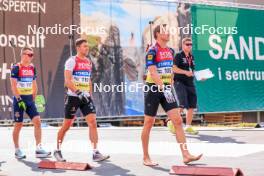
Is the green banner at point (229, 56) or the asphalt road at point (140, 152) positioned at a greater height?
the green banner at point (229, 56)

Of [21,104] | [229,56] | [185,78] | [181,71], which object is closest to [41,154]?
[21,104]

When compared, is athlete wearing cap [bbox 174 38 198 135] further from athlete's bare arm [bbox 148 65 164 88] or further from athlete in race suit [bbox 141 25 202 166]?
athlete's bare arm [bbox 148 65 164 88]

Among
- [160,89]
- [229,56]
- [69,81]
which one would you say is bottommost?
[160,89]

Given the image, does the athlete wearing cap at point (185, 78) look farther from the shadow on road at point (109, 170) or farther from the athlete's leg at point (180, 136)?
the shadow on road at point (109, 170)

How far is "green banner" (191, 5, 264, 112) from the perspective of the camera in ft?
61.3

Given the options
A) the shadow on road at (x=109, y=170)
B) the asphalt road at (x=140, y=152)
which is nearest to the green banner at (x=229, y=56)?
the asphalt road at (x=140, y=152)

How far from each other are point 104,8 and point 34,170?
11274mm

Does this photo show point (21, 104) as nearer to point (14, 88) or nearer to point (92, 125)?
point (14, 88)

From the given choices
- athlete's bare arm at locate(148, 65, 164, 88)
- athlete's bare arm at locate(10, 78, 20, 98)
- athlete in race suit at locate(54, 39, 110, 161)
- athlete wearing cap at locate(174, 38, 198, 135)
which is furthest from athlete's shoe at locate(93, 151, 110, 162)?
athlete wearing cap at locate(174, 38, 198, 135)

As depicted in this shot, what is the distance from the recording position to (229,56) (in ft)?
63.2

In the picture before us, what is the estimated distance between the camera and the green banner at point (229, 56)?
1867 cm

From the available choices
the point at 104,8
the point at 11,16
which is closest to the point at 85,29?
the point at 104,8

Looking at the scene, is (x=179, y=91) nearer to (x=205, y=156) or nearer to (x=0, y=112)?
(x=205, y=156)

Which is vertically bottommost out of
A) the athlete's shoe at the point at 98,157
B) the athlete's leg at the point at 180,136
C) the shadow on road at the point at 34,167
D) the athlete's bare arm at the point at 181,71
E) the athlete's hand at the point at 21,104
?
the shadow on road at the point at 34,167
